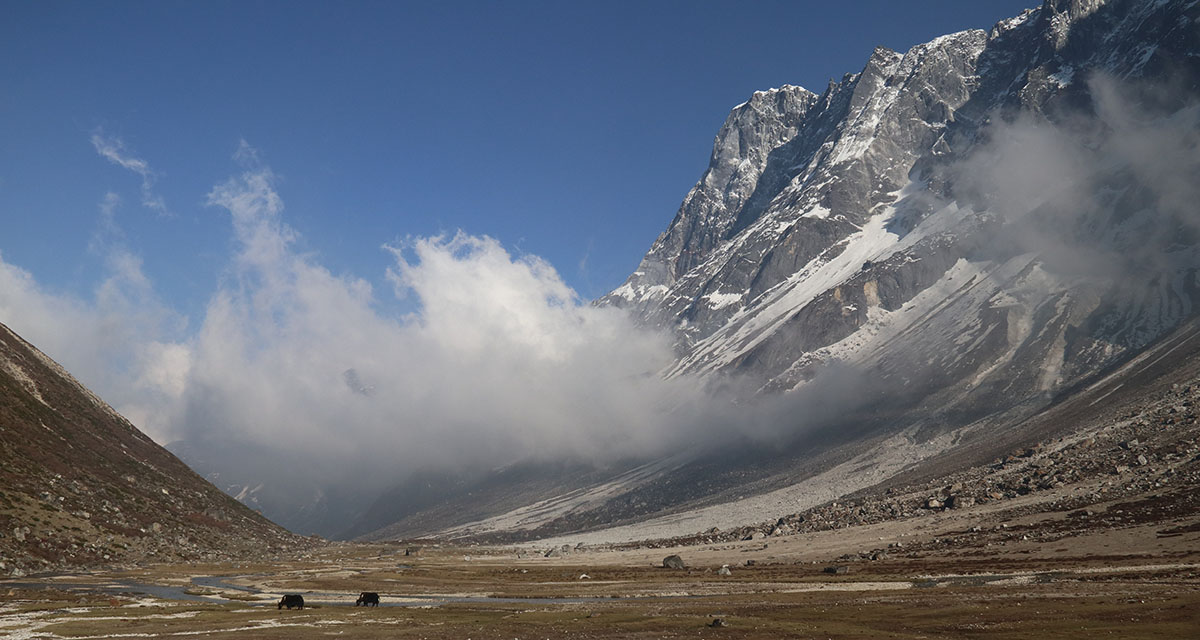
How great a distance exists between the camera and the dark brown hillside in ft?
409

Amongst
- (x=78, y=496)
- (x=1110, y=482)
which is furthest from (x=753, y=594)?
(x=78, y=496)

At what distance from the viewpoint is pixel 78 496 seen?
144500mm

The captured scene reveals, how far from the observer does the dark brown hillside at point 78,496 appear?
12475 cm

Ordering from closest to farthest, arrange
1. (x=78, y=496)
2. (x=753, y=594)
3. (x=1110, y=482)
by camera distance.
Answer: (x=753, y=594) < (x=78, y=496) < (x=1110, y=482)

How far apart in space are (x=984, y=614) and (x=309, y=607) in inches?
2789

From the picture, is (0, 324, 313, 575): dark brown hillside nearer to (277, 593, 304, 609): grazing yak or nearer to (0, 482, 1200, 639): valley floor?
(0, 482, 1200, 639): valley floor

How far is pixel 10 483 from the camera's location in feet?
430

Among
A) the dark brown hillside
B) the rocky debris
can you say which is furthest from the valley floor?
the dark brown hillside

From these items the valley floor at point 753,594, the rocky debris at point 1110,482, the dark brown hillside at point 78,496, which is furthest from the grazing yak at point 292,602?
the rocky debris at point 1110,482

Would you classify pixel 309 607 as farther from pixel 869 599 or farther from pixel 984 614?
pixel 984 614

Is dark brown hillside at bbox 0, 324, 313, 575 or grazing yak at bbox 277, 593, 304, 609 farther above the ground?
dark brown hillside at bbox 0, 324, 313, 575

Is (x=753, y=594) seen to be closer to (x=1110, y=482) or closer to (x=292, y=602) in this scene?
(x=292, y=602)

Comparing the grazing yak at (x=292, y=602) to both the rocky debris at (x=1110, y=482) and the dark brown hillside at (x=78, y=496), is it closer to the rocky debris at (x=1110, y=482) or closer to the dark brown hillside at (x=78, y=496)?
the dark brown hillside at (x=78, y=496)

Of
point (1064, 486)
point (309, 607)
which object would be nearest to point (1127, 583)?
point (309, 607)
